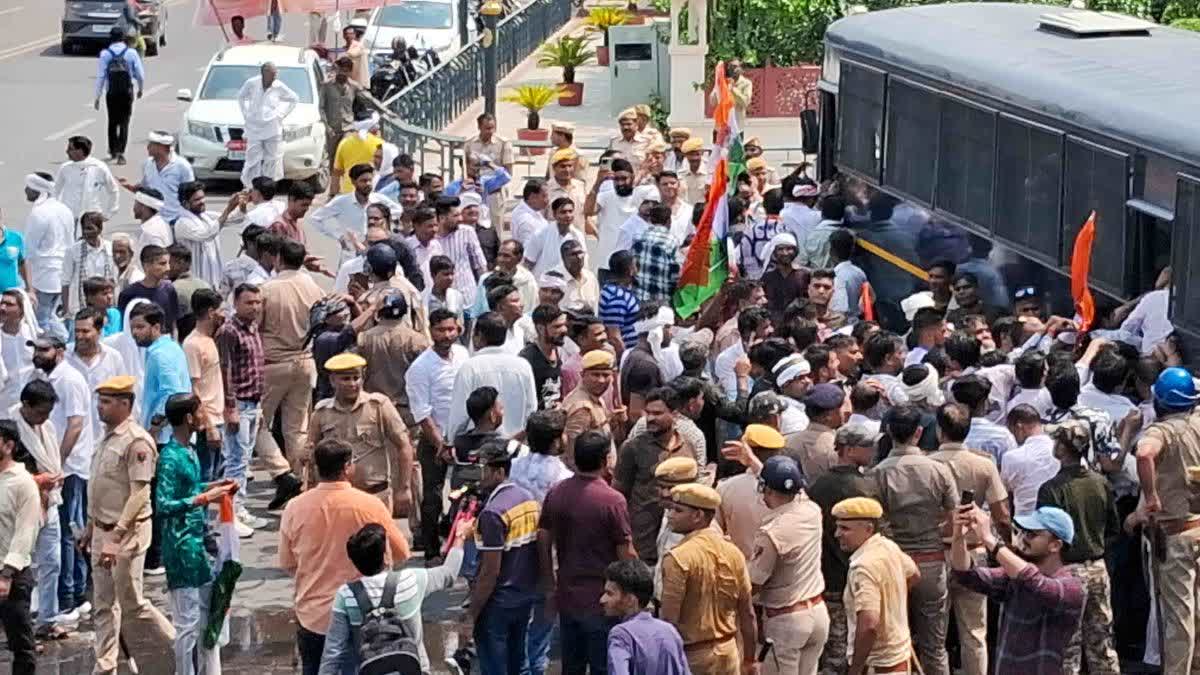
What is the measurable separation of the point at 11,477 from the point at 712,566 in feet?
11.1

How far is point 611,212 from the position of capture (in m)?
17.3

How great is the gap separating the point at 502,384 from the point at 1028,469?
9.15 ft

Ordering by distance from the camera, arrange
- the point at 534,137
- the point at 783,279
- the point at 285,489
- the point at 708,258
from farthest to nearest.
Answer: the point at 534,137, the point at 783,279, the point at 708,258, the point at 285,489

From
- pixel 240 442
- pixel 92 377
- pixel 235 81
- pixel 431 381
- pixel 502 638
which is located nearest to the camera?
pixel 502 638

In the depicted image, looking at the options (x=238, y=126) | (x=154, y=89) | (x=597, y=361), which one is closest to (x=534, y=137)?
(x=238, y=126)

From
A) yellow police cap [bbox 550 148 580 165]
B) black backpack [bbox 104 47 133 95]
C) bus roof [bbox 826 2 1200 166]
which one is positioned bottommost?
black backpack [bbox 104 47 133 95]

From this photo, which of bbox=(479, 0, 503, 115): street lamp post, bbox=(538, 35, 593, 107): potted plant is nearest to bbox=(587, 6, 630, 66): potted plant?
bbox=(538, 35, 593, 107): potted plant

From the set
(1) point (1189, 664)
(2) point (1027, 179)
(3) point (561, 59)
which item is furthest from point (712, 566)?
(3) point (561, 59)

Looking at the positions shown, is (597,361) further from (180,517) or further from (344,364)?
(180,517)

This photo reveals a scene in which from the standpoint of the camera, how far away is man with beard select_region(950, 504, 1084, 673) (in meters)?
9.16

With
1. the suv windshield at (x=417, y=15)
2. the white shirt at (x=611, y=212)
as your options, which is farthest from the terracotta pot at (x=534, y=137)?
the white shirt at (x=611, y=212)

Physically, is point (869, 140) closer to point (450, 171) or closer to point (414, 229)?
point (414, 229)

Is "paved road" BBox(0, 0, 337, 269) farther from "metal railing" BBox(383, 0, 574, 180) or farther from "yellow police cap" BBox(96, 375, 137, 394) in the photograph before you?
"yellow police cap" BBox(96, 375, 137, 394)

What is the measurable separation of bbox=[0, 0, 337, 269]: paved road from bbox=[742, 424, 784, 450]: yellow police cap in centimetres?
1232
